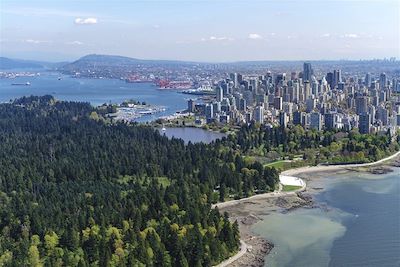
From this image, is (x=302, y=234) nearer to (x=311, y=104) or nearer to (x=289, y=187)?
(x=289, y=187)

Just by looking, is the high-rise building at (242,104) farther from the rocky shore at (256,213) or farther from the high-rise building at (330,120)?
the rocky shore at (256,213)

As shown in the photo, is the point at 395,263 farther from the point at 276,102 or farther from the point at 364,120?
the point at 276,102

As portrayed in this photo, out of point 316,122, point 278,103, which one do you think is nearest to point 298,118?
point 316,122

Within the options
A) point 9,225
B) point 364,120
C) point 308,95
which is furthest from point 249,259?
point 308,95

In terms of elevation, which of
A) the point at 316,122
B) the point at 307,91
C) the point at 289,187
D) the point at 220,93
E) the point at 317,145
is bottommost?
the point at 289,187

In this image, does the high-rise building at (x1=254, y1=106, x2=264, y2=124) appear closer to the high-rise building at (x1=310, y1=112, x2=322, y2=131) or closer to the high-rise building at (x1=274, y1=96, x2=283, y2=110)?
the high-rise building at (x1=310, y1=112, x2=322, y2=131)

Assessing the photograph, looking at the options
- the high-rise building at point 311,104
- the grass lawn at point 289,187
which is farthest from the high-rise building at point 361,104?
the grass lawn at point 289,187
